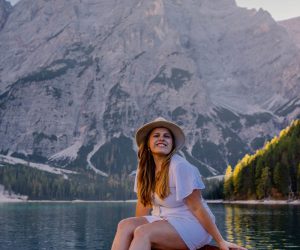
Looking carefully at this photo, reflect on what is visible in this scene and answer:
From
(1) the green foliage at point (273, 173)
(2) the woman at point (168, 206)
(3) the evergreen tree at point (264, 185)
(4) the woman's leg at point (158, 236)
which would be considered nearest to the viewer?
(4) the woman's leg at point (158, 236)

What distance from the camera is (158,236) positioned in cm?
868

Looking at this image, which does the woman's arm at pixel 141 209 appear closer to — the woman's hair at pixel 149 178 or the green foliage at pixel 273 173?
the woman's hair at pixel 149 178

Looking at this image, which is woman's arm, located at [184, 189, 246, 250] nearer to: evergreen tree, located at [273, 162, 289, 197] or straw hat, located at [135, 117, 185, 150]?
straw hat, located at [135, 117, 185, 150]

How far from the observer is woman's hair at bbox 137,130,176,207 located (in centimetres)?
925

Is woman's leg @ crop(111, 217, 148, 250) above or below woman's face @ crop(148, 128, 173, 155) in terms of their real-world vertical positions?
below

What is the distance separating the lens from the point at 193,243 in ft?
28.7

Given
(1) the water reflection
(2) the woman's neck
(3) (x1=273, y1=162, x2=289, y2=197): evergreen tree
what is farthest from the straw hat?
(3) (x1=273, y1=162, x2=289, y2=197): evergreen tree

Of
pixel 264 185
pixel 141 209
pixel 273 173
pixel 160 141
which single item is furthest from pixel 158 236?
pixel 273 173

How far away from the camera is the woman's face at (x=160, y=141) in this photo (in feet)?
32.4

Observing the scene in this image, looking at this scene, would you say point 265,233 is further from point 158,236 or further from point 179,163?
point 158,236

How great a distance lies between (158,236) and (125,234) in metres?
0.65

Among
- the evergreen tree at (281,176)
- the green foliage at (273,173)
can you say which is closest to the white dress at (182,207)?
the green foliage at (273,173)

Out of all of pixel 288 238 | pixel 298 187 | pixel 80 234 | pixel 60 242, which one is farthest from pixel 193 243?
pixel 298 187

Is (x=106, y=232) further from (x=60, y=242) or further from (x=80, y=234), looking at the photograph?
(x=60, y=242)
